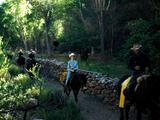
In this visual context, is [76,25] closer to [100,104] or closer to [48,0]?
[48,0]

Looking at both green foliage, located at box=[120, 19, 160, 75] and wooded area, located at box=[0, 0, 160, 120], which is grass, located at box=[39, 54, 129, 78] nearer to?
wooded area, located at box=[0, 0, 160, 120]

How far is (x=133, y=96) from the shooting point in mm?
12008

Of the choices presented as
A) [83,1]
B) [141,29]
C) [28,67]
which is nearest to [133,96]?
[141,29]

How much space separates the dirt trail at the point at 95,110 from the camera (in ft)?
46.4

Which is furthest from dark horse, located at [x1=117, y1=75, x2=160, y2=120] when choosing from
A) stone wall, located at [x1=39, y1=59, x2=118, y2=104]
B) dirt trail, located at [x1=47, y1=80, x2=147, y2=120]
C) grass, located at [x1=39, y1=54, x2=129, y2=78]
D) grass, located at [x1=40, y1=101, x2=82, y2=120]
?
grass, located at [x1=39, y1=54, x2=129, y2=78]

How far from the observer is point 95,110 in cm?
1531

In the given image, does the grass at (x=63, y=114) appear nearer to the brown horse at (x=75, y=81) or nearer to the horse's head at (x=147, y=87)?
the horse's head at (x=147, y=87)

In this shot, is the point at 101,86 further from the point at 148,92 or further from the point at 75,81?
the point at 148,92

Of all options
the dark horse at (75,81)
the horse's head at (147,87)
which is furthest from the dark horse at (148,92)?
the dark horse at (75,81)

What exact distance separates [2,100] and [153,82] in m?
4.95

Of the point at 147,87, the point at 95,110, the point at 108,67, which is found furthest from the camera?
Answer: the point at 108,67

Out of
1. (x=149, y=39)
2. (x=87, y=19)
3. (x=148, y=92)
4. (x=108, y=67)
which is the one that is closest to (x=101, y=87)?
(x=149, y=39)

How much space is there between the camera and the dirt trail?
46.4 ft

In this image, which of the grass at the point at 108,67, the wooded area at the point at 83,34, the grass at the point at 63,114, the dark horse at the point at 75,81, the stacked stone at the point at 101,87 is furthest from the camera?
the grass at the point at 108,67
